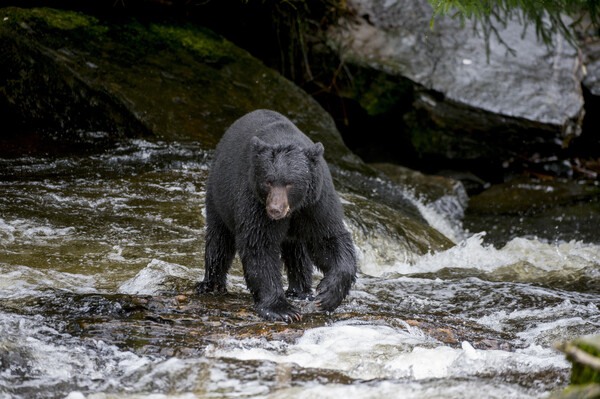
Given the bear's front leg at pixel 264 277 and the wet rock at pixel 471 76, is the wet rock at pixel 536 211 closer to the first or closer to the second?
the wet rock at pixel 471 76

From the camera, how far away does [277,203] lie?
502 cm

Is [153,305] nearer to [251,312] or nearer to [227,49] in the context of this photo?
[251,312]

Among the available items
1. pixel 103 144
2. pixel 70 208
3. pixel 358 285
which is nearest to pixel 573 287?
pixel 358 285

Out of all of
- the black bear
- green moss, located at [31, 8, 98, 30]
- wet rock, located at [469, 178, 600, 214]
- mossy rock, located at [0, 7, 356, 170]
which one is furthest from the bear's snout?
green moss, located at [31, 8, 98, 30]

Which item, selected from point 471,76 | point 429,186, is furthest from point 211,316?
point 471,76

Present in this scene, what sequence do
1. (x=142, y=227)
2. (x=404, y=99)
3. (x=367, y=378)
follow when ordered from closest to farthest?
(x=367, y=378) → (x=142, y=227) → (x=404, y=99)

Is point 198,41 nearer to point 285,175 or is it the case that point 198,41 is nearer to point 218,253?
point 218,253

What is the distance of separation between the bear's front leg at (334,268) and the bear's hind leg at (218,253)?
3.64ft

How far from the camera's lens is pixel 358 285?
6.93m

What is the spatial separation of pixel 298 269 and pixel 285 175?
1498 mm

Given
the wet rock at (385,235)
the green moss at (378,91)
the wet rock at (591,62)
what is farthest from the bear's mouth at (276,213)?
the wet rock at (591,62)

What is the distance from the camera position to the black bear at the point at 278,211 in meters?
5.20

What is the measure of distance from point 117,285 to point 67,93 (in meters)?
5.38

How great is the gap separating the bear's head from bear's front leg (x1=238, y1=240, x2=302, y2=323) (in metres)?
0.48
